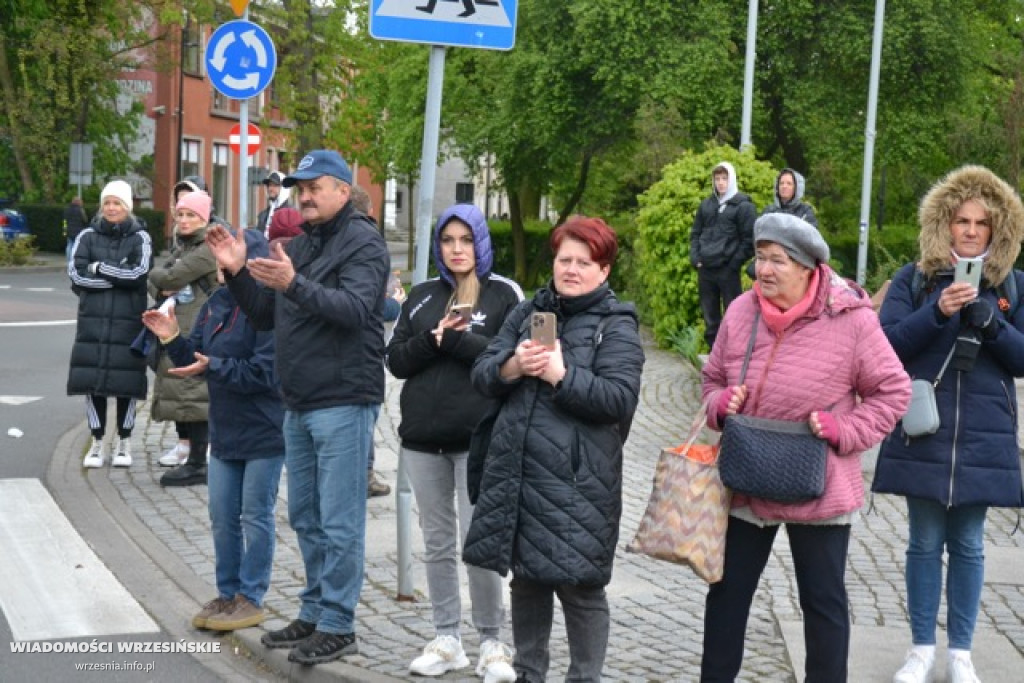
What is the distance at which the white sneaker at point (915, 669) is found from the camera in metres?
5.57

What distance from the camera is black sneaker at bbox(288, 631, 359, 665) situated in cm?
570

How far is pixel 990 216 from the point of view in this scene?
5.55 metres

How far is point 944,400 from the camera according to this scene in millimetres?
5543

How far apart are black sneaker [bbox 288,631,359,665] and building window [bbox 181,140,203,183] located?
48672 mm

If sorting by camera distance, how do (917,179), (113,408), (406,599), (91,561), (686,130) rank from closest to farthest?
(406,599), (91,561), (113,408), (686,130), (917,179)

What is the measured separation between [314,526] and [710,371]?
1870mm

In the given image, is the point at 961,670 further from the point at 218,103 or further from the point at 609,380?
the point at 218,103

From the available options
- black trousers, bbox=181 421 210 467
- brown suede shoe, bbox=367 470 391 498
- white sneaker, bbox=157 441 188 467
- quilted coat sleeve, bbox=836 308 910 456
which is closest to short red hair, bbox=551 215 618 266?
quilted coat sleeve, bbox=836 308 910 456

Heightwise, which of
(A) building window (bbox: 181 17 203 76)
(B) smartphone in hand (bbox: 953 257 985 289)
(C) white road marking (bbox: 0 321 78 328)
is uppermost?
(A) building window (bbox: 181 17 203 76)

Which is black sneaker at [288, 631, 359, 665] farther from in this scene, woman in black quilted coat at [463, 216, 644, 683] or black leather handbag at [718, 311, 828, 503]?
black leather handbag at [718, 311, 828, 503]

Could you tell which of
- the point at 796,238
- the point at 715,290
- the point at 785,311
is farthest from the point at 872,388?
the point at 715,290

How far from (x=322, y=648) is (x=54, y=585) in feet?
6.64

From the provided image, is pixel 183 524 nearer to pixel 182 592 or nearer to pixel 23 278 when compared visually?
pixel 182 592

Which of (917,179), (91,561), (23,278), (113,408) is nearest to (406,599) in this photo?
(91,561)
